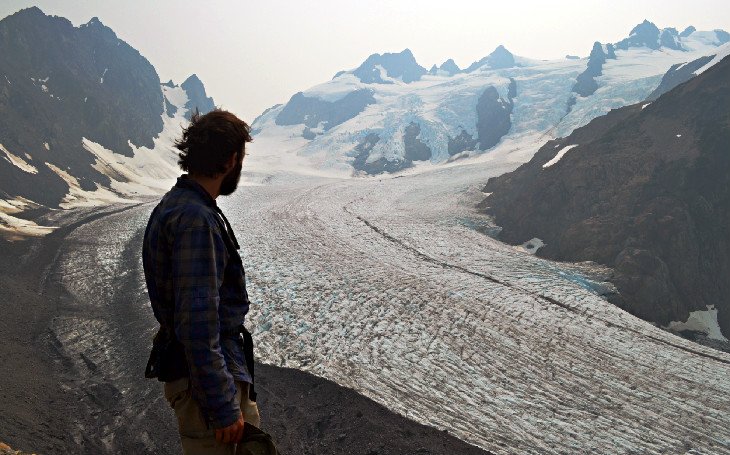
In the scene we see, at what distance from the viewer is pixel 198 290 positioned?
2170 millimetres

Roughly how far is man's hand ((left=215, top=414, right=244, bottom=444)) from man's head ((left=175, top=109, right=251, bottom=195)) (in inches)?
46.3

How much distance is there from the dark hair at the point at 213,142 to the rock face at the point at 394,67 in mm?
129941

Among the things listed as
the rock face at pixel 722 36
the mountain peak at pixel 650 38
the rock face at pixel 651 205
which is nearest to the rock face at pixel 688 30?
the rock face at pixel 722 36

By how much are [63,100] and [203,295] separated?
57388 millimetres

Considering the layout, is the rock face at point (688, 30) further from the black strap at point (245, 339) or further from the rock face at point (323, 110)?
the black strap at point (245, 339)

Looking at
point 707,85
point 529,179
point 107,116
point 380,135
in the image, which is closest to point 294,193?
point 529,179

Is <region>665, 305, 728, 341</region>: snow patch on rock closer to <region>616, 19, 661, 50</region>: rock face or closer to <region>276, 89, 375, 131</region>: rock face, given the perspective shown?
<region>276, 89, 375, 131</region>: rock face

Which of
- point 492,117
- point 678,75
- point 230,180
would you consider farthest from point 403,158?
point 230,180

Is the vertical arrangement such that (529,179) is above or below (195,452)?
below

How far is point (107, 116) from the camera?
5294 centimetres

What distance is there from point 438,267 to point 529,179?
1282 cm

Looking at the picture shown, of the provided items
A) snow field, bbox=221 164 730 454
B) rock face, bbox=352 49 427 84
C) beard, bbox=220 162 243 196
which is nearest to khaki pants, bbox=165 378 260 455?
beard, bbox=220 162 243 196

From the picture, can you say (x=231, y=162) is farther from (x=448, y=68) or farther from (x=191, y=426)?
(x=448, y=68)

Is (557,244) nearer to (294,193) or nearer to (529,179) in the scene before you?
(529,179)
